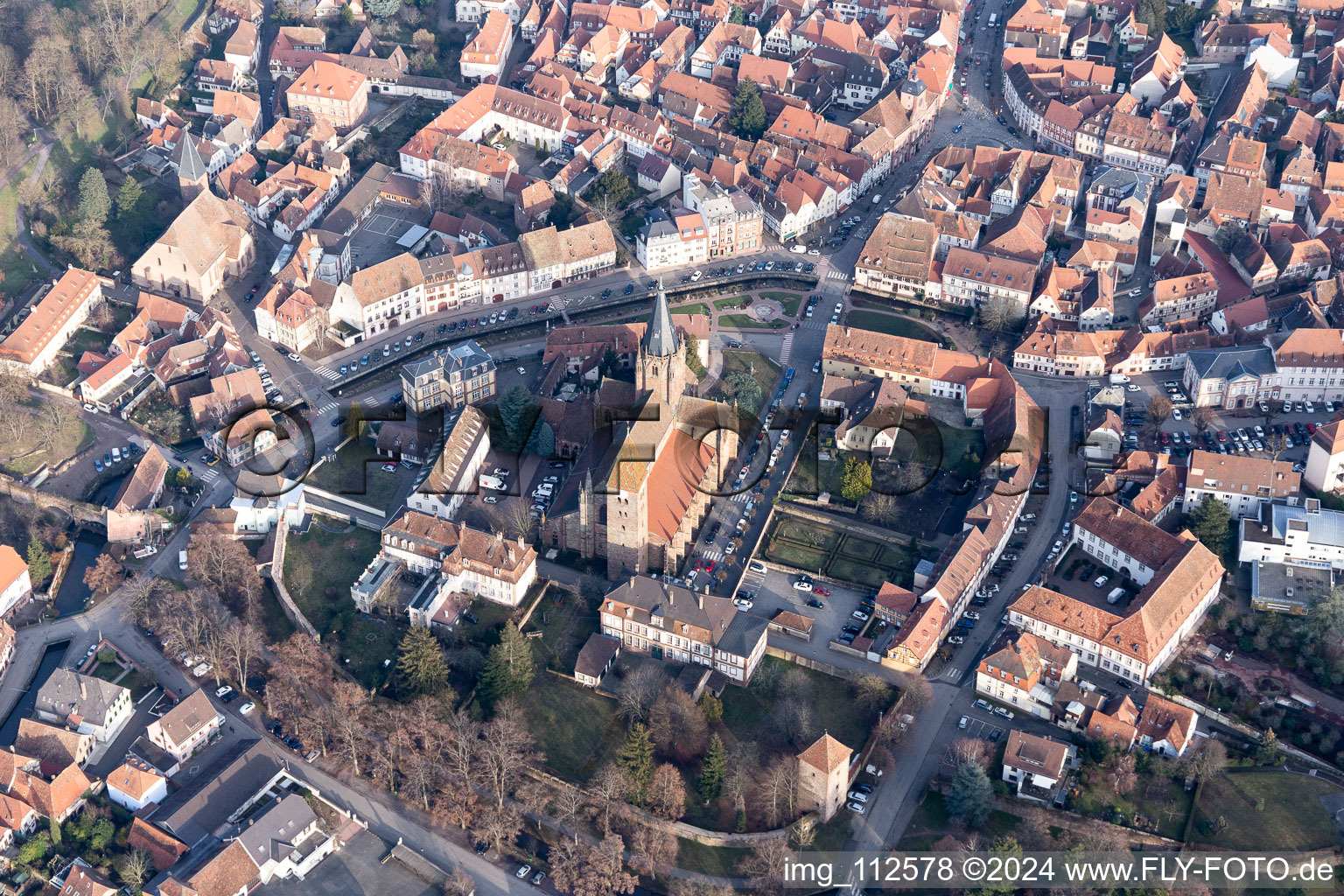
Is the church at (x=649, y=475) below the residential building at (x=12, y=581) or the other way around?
the other way around

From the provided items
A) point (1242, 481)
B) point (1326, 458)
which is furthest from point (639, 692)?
point (1326, 458)

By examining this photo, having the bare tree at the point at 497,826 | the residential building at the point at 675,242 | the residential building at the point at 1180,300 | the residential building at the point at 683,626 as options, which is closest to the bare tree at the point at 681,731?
the residential building at the point at 683,626

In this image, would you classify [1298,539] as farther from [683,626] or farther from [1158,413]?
[683,626]

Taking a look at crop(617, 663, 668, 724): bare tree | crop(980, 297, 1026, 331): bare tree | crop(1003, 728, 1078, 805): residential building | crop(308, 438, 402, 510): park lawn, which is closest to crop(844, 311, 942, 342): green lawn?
crop(980, 297, 1026, 331): bare tree

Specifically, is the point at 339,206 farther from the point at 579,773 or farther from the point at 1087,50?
the point at 1087,50

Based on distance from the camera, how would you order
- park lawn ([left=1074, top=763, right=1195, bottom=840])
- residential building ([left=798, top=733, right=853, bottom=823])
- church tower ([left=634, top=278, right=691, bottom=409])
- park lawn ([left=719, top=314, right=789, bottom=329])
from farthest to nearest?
park lawn ([left=719, top=314, right=789, bottom=329]), church tower ([left=634, top=278, right=691, bottom=409]), park lawn ([left=1074, top=763, right=1195, bottom=840]), residential building ([left=798, top=733, right=853, bottom=823])

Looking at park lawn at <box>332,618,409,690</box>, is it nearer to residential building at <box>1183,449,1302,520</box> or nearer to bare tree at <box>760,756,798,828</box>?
bare tree at <box>760,756,798,828</box>

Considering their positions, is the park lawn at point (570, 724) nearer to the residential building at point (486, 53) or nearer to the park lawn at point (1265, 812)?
the park lawn at point (1265, 812)
